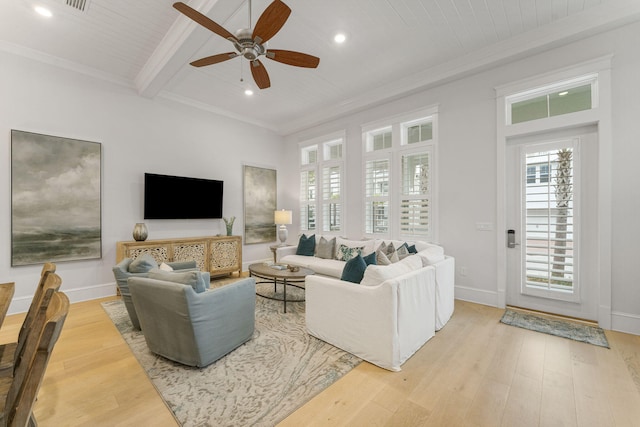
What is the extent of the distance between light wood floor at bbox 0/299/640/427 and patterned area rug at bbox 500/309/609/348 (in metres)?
0.12

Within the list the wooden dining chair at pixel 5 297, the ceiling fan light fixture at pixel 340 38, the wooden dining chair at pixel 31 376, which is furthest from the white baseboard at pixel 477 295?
the wooden dining chair at pixel 5 297

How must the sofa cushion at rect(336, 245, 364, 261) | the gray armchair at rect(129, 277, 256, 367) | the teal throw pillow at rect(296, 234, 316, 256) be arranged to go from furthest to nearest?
the teal throw pillow at rect(296, 234, 316, 256) < the sofa cushion at rect(336, 245, 364, 261) < the gray armchair at rect(129, 277, 256, 367)

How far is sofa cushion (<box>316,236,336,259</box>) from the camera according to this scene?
16.3ft

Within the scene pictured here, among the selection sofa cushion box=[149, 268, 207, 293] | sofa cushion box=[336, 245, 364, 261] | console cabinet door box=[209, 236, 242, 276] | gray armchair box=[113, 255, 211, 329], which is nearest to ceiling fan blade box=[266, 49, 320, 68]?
sofa cushion box=[149, 268, 207, 293]

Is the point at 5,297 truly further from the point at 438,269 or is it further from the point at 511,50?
the point at 511,50

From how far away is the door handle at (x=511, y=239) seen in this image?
3.70 meters

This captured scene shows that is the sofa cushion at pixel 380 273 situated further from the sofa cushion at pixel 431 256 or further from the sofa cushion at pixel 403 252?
the sofa cushion at pixel 403 252

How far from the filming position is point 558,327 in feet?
10.1

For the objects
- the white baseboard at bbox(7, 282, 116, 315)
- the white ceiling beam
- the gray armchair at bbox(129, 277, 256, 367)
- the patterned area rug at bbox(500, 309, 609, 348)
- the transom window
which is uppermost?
the white ceiling beam

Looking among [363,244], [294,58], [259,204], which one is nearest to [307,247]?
[363,244]

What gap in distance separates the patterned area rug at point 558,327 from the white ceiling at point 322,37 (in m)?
3.32

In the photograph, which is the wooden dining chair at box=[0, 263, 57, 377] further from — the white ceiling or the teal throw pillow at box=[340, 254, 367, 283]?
the white ceiling

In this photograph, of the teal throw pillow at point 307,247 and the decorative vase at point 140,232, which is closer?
the decorative vase at point 140,232

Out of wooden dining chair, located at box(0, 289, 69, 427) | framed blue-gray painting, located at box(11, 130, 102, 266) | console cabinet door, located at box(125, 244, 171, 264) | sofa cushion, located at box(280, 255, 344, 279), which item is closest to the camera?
wooden dining chair, located at box(0, 289, 69, 427)
